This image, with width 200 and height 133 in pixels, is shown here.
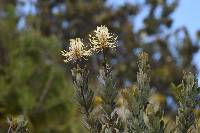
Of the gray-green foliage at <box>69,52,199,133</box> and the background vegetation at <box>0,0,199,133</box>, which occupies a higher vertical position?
the background vegetation at <box>0,0,199,133</box>

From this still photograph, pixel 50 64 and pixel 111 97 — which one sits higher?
pixel 50 64

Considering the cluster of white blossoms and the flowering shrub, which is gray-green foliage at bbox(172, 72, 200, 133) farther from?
the cluster of white blossoms

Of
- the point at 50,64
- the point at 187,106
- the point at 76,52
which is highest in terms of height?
the point at 50,64

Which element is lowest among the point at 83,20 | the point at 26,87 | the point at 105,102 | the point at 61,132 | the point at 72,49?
the point at 105,102

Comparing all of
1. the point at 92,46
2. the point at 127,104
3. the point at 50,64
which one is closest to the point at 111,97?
the point at 127,104

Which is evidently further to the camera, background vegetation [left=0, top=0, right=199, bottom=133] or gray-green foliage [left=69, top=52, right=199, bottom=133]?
background vegetation [left=0, top=0, right=199, bottom=133]

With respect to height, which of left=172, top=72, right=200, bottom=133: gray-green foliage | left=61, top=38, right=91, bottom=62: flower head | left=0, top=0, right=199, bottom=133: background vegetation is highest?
left=0, top=0, right=199, bottom=133: background vegetation

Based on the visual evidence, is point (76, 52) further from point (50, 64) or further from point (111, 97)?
point (50, 64)

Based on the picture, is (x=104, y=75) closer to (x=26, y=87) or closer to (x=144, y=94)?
(x=144, y=94)

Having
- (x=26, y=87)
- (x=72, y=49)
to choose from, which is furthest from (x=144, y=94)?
(x=26, y=87)

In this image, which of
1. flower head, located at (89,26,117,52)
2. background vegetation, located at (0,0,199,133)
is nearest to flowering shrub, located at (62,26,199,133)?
flower head, located at (89,26,117,52)

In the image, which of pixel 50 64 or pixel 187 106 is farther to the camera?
pixel 50 64
